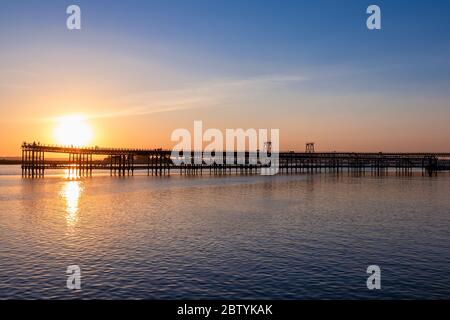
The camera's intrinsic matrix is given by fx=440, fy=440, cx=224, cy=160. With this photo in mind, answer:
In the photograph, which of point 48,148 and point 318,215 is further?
point 48,148

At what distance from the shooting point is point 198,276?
679 inches

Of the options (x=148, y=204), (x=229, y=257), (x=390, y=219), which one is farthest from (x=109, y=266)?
(x=148, y=204)

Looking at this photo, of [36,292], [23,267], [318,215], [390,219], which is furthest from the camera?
[318,215]

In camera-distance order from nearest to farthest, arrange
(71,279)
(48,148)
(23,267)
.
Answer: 1. (71,279)
2. (23,267)
3. (48,148)

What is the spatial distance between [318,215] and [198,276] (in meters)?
21.5

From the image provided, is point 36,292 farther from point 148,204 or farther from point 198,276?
point 148,204

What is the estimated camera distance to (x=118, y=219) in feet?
113

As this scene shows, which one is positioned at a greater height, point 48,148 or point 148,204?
point 48,148
